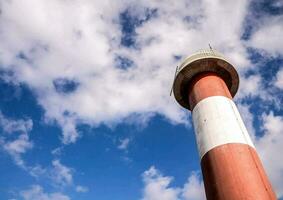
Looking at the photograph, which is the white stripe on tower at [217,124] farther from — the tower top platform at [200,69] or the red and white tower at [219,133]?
the tower top platform at [200,69]

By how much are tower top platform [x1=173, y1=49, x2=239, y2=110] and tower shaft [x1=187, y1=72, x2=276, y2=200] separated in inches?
43.7

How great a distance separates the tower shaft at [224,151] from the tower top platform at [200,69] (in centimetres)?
111

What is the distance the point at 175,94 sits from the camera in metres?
11.5

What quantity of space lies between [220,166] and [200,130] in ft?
5.17

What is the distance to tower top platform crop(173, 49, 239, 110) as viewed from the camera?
430 inches

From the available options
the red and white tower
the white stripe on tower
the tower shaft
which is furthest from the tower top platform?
the white stripe on tower

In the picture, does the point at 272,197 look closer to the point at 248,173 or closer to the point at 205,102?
the point at 248,173

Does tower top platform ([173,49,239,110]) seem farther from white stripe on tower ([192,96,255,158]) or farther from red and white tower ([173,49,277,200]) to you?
white stripe on tower ([192,96,255,158])

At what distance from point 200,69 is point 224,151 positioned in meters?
4.13

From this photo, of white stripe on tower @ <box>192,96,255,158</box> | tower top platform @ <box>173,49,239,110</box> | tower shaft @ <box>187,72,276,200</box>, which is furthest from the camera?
tower top platform @ <box>173,49,239,110</box>

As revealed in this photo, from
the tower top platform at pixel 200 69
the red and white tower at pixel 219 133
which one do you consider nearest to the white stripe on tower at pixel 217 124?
the red and white tower at pixel 219 133

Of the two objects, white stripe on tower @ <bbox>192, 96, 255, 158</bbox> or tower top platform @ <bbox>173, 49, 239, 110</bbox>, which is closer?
white stripe on tower @ <bbox>192, 96, 255, 158</bbox>

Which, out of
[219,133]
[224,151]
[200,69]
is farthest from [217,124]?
[200,69]

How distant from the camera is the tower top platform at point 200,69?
10.9m
